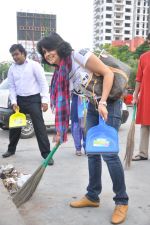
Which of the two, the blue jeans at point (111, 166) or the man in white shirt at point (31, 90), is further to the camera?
the man in white shirt at point (31, 90)

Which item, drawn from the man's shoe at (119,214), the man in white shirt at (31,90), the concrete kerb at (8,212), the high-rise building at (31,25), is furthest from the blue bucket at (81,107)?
the high-rise building at (31,25)

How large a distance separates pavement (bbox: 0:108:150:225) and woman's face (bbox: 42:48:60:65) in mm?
1361

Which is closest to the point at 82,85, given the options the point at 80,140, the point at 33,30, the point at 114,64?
the point at 114,64

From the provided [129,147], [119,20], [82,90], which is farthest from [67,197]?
[119,20]

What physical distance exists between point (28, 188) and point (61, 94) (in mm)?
1007

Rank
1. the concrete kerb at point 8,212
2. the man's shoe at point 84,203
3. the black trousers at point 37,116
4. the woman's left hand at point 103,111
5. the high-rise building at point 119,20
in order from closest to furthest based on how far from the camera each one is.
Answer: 1. the woman's left hand at point 103,111
2. the concrete kerb at point 8,212
3. the man's shoe at point 84,203
4. the black trousers at point 37,116
5. the high-rise building at point 119,20

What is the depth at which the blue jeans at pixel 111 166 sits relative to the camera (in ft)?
9.92

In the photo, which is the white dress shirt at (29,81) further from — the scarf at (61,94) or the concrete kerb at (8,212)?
the concrete kerb at (8,212)

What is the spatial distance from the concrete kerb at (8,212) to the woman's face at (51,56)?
1.35m

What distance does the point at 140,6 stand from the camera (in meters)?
121

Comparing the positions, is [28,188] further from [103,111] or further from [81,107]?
[81,107]

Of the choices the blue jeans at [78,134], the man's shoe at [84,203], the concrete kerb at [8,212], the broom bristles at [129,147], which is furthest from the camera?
the blue jeans at [78,134]

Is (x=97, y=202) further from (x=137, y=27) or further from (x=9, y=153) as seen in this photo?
(x=137, y=27)

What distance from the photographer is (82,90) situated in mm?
3104
